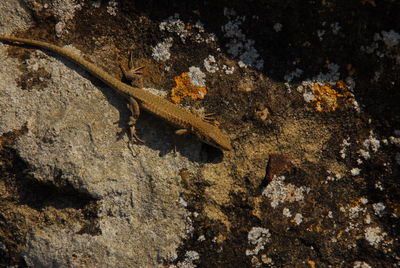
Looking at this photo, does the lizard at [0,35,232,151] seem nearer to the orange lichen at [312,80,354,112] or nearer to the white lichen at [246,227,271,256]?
the white lichen at [246,227,271,256]

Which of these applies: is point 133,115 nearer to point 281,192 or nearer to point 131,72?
point 131,72

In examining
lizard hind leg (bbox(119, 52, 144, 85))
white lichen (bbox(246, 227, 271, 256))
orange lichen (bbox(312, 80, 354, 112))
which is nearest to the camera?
white lichen (bbox(246, 227, 271, 256))

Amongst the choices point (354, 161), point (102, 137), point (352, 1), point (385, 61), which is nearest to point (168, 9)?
point (102, 137)

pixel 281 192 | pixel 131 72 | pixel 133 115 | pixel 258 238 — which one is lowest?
pixel 258 238

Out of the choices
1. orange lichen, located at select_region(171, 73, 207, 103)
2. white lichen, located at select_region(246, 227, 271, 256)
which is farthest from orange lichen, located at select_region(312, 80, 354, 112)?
white lichen, located at select_region(246, 227, 271, 256)

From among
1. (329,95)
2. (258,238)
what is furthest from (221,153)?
(329,95)

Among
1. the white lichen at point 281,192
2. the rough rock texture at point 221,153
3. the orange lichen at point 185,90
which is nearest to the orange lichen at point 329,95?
the rough rock texture at point 221,153
